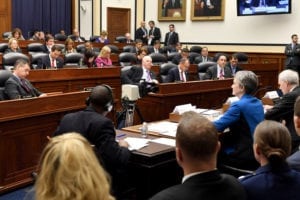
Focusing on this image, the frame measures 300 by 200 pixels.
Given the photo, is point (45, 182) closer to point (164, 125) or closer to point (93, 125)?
point (93, 125)

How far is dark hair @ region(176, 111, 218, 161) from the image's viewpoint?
65.8 inches

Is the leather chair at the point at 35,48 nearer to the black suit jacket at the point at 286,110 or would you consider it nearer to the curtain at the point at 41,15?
the curtain at the point at 41,15

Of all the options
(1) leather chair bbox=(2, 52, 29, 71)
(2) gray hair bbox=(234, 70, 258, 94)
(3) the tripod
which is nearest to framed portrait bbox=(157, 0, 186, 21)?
(1) leather chair bbox=(2, 52, 29, 71)

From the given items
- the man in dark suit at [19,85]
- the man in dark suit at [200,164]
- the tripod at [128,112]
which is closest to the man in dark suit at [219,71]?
the tripod at [128,112]

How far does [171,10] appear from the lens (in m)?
14.5

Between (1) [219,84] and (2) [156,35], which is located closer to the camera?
(1) [219,84]

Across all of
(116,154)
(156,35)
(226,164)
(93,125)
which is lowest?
(226,164)

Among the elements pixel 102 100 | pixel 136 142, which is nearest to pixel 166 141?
pixel 136 142

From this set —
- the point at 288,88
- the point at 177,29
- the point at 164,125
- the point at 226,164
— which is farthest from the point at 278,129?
Result: the point at 177,29

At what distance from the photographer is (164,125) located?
3910 mm

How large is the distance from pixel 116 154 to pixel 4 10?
12.6 metres

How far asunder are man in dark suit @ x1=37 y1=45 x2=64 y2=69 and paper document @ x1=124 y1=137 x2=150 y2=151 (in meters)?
4.70

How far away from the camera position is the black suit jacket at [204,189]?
1590 mm

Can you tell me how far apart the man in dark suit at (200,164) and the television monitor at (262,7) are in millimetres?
10803
